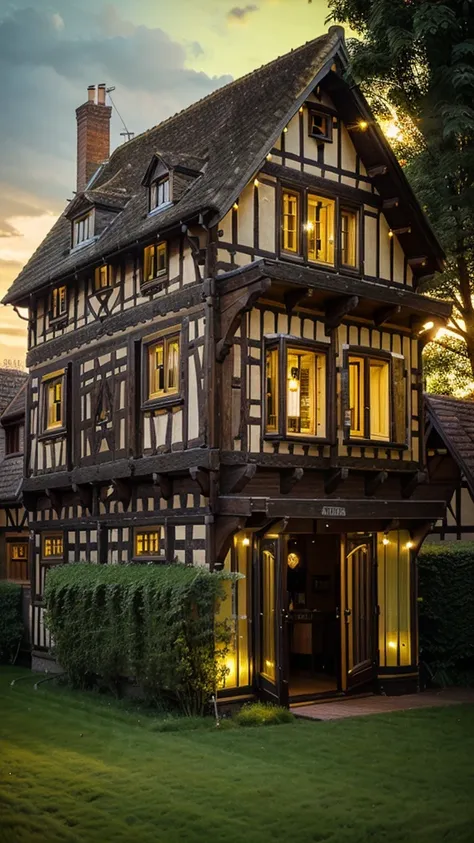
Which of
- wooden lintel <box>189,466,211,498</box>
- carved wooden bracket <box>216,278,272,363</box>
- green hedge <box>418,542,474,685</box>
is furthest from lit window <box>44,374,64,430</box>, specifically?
green hedge <box>418,542,474,685</box>

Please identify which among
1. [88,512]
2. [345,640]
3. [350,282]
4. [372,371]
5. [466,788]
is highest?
[350,282]

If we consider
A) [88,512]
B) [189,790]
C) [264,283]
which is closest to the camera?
[189,790]

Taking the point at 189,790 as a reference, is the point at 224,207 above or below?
above

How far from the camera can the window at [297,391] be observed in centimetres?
1658

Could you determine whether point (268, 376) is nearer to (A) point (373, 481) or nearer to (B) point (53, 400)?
(A) point (373, 481)

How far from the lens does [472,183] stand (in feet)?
46.5

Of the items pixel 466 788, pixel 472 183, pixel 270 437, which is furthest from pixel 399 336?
pixel 466 788

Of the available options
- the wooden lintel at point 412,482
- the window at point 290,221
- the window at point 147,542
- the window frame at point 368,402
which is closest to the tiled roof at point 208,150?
the window at point 290,221

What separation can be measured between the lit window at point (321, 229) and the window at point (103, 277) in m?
3.98

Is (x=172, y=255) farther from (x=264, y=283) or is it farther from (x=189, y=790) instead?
(x=189, y=790)

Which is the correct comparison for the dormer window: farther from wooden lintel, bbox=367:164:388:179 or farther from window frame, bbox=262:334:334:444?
window frame, bbox=262:334:334:444

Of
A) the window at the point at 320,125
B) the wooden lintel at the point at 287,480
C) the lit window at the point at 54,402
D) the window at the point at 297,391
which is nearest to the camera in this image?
the window at the point at 297,391

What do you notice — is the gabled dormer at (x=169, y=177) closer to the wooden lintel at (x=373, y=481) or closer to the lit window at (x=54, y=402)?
the lit window at (x=54, y=402)

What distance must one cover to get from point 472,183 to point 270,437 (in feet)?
16.2
